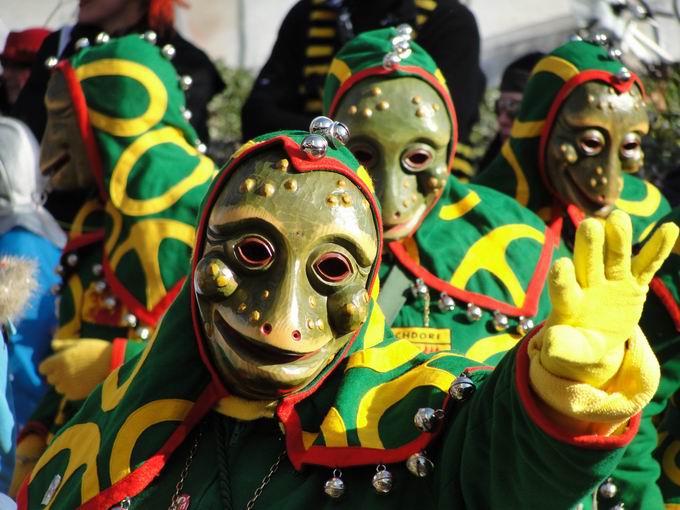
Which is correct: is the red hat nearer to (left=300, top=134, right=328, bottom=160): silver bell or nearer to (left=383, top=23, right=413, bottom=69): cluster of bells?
(left=383, top=23, right=413, bottom=69): cluster of bells

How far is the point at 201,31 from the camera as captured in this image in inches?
520

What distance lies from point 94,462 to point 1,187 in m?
2.42

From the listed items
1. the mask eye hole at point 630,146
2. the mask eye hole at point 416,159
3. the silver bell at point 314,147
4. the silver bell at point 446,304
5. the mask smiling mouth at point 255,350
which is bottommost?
the silver bell at point 446,304

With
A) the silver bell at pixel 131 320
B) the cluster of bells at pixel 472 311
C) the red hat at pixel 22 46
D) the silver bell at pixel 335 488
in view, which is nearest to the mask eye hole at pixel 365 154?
the cluster of bells at pixel 472 311

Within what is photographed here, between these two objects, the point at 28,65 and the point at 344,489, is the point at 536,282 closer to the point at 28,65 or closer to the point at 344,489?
the point at 344,489

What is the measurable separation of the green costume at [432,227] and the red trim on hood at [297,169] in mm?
1297

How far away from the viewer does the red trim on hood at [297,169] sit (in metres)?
3.51

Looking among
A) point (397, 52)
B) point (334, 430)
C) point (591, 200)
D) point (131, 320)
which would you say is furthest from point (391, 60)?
point (334, 430)

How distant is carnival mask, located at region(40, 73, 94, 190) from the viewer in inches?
217

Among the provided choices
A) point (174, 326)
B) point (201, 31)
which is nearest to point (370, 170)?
point (174, 326)

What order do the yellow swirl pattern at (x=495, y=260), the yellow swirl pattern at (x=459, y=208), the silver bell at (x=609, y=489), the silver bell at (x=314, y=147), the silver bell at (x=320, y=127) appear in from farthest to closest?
the yellow swirl pattern at (x=459, y=208) → the yellow swirl pattern at (x=495, y=260) → the silver bell at (x=609, y=489) → the silver bell at (x=320, y=127) → the silver bell at (x=314, y=147)

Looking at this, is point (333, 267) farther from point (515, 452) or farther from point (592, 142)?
point (592, 142)

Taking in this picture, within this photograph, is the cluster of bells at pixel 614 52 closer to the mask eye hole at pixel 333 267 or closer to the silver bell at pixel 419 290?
the silver bell at pixel 419 290

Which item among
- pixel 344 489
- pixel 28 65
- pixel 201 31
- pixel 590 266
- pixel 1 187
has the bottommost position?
pixel 201 31
